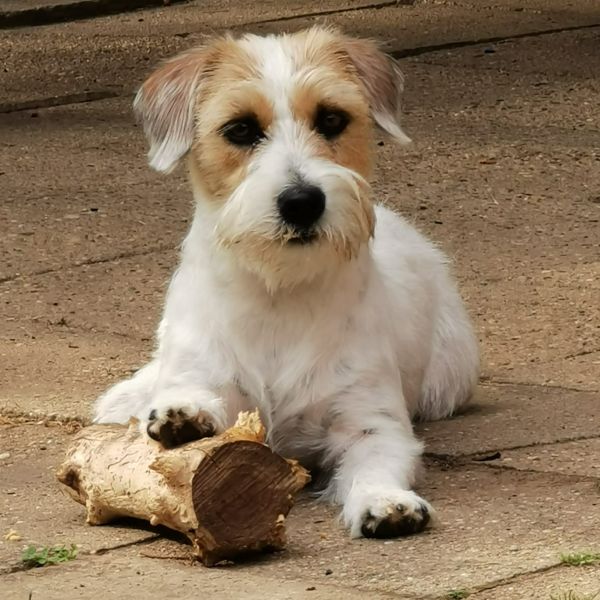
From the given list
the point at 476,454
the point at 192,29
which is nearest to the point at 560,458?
the point at 476,454

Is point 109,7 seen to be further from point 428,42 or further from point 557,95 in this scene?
point 557,95

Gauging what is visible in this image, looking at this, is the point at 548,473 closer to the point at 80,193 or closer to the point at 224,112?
the point at 224,112

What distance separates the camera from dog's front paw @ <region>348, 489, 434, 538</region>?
520 centimetres

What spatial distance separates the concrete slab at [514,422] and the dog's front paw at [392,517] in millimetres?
978

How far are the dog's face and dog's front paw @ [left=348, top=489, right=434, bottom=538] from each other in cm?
83

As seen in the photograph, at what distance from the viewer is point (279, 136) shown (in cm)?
563

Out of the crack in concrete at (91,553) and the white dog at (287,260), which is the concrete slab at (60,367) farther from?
the crack in concrete at (91,553)

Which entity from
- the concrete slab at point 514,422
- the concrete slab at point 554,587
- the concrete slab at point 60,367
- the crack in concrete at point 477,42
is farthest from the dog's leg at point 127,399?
the crack in concrete at point 477,42

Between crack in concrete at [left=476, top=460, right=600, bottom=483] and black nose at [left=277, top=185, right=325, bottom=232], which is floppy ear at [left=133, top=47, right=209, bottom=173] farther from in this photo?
crack in concrete at [left=476, top=460, right=600, bottom=483]

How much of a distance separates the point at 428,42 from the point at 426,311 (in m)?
7.84

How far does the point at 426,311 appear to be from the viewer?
22.4ft

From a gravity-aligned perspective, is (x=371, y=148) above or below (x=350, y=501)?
above

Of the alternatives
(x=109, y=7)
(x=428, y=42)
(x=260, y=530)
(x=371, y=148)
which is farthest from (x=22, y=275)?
(x=109, y=7)

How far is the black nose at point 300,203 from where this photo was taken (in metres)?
5.42
